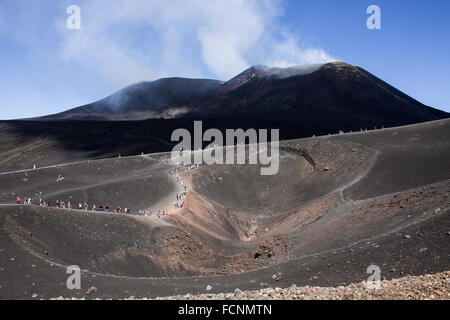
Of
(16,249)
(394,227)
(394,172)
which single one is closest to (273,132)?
(394,172)

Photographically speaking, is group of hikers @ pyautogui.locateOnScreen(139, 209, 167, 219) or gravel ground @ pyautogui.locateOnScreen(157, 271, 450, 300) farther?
group of hikers @ pyautogui.locateOnScreen(139, 209, 167, 219)

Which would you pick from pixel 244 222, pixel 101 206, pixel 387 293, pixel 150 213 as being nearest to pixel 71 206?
pixel 101 206

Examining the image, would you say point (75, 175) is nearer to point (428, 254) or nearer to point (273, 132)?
point (428, 254)

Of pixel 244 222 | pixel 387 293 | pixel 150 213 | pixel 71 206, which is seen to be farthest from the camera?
pixel 244 222

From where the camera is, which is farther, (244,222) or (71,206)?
(244,222)

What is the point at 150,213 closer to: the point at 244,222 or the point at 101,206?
the point at 101,206

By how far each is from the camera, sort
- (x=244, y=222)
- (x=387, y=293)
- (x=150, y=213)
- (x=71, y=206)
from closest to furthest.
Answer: (x=387, y=293), (x=71, y=206), (x=150, y=213), (x=244, y=222)

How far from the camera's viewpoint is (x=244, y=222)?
33.7m

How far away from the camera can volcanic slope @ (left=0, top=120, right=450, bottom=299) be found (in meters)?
15.4

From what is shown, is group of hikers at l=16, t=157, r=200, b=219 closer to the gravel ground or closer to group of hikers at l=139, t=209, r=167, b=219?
group of hikers at l=139, t=209, r=167, b=219

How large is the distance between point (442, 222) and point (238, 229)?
58.6 feet

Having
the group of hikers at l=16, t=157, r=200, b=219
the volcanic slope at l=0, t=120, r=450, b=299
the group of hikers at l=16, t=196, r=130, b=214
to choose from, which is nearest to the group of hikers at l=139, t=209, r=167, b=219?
the group of hikers at l=16, t=157, r=200, b=219

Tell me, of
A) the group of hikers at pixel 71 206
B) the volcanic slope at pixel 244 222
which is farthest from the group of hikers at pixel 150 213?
the group of hikers at pixel 71 206

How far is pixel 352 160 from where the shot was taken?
123 ft
